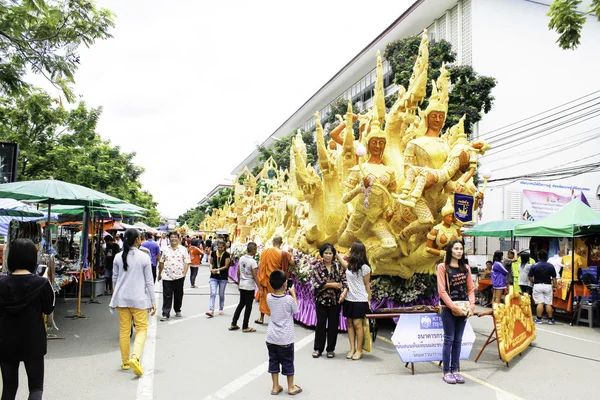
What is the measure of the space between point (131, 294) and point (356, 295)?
292 centimetres

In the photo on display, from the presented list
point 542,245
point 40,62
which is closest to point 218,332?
point 40,62

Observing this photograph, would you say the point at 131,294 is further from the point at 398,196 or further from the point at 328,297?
the point at 398,196

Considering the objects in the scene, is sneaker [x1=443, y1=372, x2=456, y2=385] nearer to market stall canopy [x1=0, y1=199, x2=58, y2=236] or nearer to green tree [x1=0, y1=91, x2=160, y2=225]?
market stall canopy [x1=0, y1=199, x2=58, y2=236]

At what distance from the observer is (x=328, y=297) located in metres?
6.55

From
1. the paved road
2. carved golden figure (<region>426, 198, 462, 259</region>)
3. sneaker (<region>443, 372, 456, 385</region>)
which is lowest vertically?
the paved road

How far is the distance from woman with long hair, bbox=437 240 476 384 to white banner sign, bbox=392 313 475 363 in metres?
0.34

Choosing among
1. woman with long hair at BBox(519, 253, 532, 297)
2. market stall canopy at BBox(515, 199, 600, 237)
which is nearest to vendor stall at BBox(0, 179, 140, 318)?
market stall canopy at BBox(515, 199, 600, 237)

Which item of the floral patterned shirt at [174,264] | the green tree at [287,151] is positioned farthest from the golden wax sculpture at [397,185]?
the green tree at [287,151]

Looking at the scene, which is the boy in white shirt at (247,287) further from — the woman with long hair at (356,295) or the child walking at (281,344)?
the child walking at (281,344)

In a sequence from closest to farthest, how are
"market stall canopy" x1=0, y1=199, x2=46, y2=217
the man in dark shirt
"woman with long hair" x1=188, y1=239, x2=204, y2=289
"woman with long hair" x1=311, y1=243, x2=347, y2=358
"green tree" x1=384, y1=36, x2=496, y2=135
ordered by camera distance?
"woman with long hair" x1=311, y1=243, x2=347, y2=358
the man in dark shirt
"market stall canopy" x1=0, y1=199, x2=46, y2=217
"woman with long hair" x1=188, y1=239, x2=204, y2=289
"green tree" x1=384, y1=36, x2=496, y2=135

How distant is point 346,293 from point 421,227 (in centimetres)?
171

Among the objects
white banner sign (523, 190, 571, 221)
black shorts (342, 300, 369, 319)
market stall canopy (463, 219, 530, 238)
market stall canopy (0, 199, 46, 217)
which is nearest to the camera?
black shorts (342, 300, 369, 319)

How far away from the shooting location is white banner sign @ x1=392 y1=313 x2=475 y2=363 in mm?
5676

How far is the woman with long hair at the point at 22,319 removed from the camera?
3.73 m
